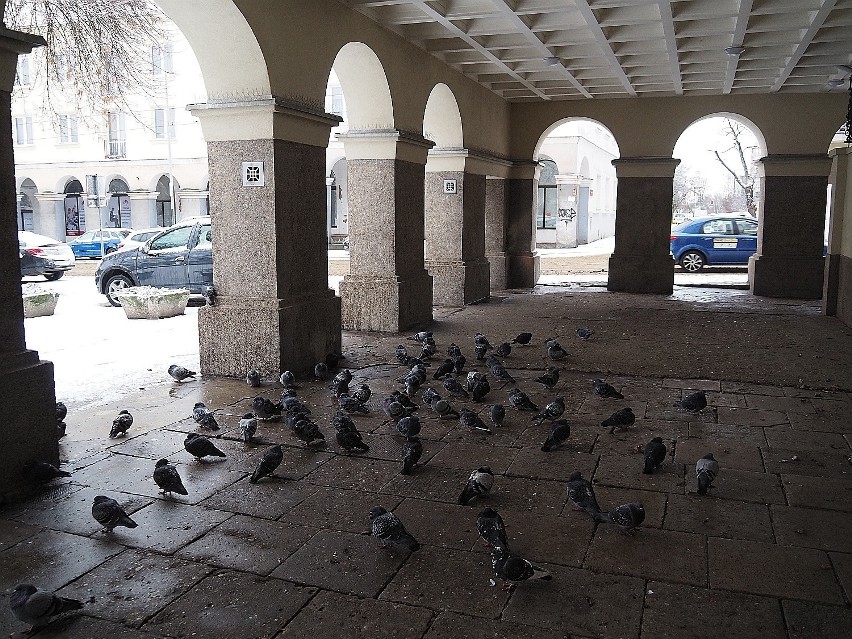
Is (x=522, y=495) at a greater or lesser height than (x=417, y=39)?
lesser

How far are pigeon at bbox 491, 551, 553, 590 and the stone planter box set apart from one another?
956cm

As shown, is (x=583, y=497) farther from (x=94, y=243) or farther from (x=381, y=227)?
(x=94, y=243)

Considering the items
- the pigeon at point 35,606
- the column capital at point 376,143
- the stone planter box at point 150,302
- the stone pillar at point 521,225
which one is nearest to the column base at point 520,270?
the stone pillar at point 521,225

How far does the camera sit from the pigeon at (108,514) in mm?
3750

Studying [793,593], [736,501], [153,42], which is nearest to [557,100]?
[153,42]

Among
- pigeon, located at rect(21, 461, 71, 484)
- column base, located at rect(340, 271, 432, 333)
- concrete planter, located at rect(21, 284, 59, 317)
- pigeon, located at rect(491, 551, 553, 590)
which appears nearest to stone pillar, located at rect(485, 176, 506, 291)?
column base, located at rect(340, 271, 432, 333)

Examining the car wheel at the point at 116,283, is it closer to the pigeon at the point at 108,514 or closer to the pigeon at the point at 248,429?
the pigeon at the point at 248,429

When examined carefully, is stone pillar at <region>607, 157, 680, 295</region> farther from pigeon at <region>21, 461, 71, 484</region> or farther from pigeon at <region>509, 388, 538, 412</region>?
pigeon at <region>21, 461, 71, 484</region>

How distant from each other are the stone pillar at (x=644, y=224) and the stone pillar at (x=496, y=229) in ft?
7.47

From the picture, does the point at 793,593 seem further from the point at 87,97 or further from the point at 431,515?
the point at 87,97

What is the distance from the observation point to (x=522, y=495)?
4402 millimetres

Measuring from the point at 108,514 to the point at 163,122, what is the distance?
105ft

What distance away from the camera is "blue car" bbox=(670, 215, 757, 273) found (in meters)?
18.7

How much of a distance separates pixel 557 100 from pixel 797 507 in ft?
40.6
